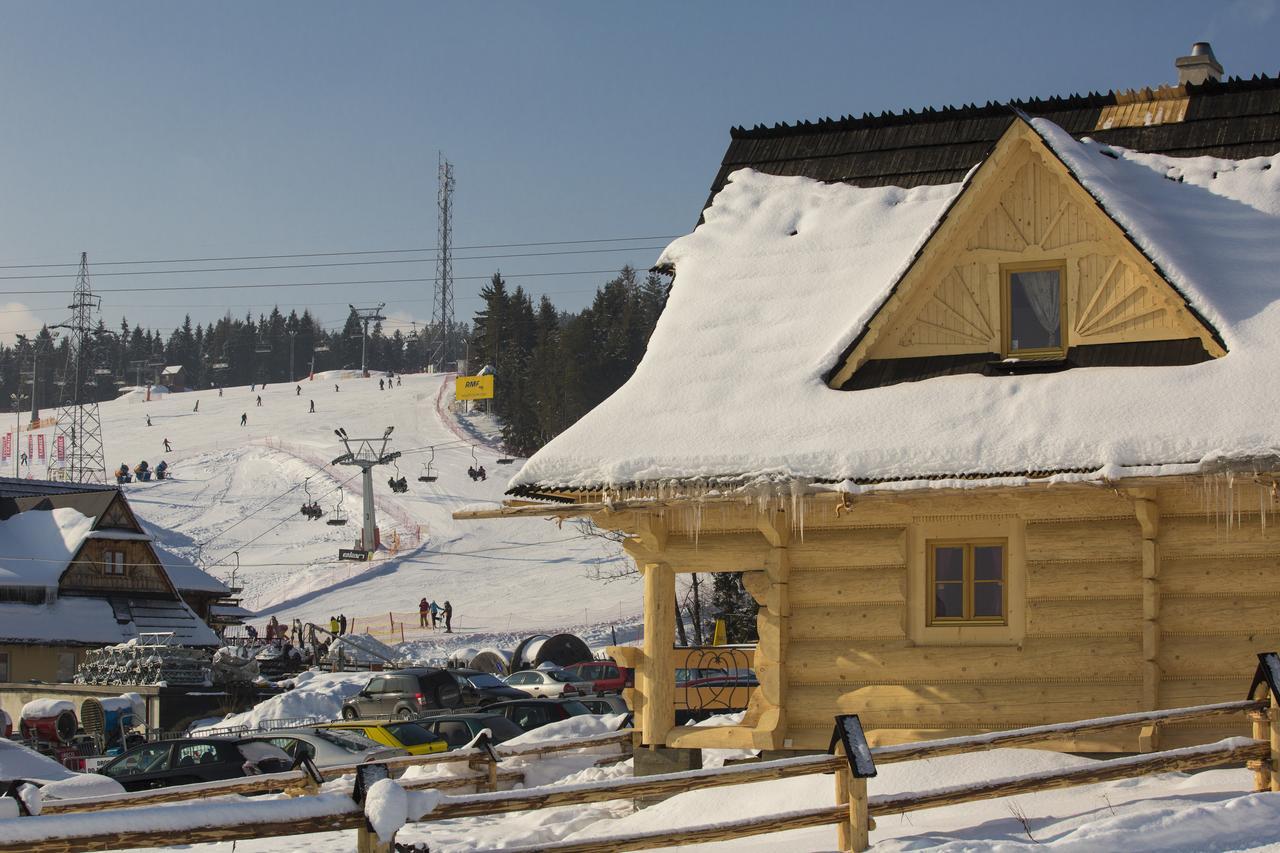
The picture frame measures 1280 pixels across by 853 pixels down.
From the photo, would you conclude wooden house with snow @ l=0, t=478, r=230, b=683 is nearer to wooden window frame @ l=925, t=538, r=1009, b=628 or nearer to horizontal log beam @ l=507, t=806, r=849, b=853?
wooden window frame @ l=925, t=538, r=1009, b=628

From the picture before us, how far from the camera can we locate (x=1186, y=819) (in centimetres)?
1038

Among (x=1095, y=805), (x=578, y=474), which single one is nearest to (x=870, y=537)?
(x=578, y=474)

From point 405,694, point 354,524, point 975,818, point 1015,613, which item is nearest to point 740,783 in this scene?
point 975,818

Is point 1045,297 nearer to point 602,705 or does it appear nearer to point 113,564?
point 602,705

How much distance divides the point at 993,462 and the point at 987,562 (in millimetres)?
1674

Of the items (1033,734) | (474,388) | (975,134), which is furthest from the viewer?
(474,388)

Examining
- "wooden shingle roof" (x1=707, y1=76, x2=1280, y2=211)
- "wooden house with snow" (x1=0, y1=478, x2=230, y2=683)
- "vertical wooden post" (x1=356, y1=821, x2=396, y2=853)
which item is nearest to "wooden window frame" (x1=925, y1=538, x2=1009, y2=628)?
"wooden shingle roof" (x1=707, y1=76, x2=1280, y2=211)

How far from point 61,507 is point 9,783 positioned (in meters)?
44.6

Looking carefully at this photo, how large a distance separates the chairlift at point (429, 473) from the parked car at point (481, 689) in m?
57.4

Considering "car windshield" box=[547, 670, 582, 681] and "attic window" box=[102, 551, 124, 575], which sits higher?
"attic window" box=[102, 551, 124, 575]

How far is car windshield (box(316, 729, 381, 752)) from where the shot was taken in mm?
20344

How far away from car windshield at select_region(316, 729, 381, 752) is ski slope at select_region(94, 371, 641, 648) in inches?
1421

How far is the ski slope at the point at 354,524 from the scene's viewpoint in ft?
221

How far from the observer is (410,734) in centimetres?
2292
